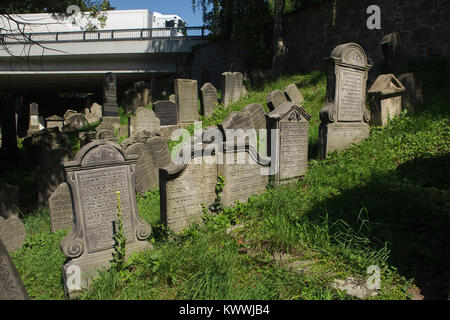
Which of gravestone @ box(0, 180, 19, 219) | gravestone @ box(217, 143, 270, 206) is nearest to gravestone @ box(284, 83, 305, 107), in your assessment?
gravestone @ box(217, 143, 270, 206)

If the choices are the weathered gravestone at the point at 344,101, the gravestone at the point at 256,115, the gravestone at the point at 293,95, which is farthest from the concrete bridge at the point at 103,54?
the weathered gravestone at the point at 344,101

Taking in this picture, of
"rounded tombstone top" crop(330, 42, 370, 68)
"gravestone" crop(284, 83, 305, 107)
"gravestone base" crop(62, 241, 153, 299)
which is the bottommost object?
"gravestone base" crop(62, 241, 153, 299)

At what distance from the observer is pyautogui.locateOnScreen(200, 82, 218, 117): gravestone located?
1196 centimetres

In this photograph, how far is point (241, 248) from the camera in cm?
345

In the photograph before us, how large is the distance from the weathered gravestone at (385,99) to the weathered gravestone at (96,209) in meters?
5.61

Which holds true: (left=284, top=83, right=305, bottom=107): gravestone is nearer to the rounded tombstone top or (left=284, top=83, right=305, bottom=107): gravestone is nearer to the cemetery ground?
the rounded tombstone top

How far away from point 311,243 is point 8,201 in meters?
5.68

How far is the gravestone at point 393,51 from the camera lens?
898 centimetres

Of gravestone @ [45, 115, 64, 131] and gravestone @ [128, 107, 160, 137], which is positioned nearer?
gravestone @ [128, 107, 160, 137]

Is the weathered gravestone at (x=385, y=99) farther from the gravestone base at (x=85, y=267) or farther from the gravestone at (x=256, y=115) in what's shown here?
the gravestone base at (x=85, y=267)

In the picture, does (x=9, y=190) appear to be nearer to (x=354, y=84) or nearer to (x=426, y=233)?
(x=426, y=233)

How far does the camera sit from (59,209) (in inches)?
201

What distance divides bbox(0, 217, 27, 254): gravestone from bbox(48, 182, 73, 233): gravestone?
483 millimetres

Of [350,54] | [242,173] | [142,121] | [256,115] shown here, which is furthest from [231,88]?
[242,173]
